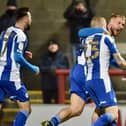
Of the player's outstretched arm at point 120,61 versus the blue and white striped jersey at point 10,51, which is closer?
the player's outstretched arm at point 120,61

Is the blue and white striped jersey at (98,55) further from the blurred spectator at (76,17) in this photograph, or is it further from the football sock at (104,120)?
the blurred spectator at (76,17)

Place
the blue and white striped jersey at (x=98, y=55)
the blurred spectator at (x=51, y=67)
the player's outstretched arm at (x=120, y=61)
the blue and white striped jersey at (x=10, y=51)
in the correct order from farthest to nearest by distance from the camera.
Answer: the blurred spectator at (x=51, y=67) < the blue and white striped jersey at (x=10, y=51) < the blue and white striped jersey at (x=98, y=55) < the player's outstretched arm at (x=120, y=61)

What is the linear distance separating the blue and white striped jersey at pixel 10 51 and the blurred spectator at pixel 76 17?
2884mm

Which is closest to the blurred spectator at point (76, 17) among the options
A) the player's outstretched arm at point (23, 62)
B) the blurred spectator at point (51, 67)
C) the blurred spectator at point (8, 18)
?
the blurred spectator at point (51, 67)

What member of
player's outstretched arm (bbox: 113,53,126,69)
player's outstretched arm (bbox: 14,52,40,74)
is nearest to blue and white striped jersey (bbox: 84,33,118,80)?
player's outstretched arm (bbox: 113,53,126,69)

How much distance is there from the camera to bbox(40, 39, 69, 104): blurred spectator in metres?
11.9

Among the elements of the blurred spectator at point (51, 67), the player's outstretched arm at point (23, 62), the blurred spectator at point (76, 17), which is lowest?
the blurred spectator at point (51, 67)

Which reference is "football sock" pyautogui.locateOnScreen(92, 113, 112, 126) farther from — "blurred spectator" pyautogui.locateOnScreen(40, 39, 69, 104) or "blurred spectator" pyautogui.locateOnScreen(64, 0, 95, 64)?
"blurred spectator" pyautogui.locateOnScreen(64, 0, 95, 64)

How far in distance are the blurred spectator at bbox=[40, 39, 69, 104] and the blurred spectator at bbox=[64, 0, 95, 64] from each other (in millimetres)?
328

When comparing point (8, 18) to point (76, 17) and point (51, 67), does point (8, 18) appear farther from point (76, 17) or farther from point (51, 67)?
point (51, 67)

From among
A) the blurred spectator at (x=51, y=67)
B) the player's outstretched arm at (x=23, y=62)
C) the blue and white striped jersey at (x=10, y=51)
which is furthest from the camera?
the blurred spectator at (x=51, y=67)

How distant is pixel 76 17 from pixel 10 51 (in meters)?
3.27

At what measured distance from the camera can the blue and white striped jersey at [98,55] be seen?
912 centimetres

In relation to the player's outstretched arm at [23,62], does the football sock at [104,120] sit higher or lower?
lower
